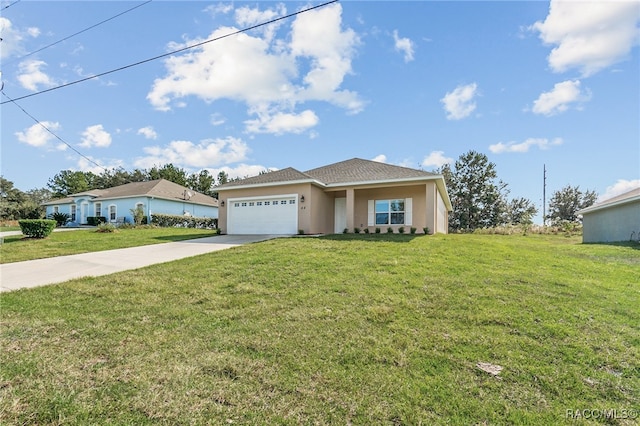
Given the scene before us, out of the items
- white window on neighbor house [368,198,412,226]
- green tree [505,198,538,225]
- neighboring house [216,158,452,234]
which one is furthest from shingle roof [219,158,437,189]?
green tree [505,198,538,225]

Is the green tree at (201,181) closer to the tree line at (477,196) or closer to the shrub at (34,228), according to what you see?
the shrub at (34,228)

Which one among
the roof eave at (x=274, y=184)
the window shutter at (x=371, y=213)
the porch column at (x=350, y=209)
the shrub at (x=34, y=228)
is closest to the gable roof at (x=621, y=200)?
the window shutter at (x=371, y=213)

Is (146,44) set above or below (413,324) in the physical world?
above

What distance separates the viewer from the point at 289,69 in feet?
42.2

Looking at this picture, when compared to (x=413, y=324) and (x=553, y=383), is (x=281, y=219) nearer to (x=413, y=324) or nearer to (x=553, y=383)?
(x=413, y=324)

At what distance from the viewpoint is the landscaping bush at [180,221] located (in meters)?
24.6

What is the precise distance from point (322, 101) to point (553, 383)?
1550 cm

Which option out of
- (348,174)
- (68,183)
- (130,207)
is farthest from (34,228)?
(68,183)

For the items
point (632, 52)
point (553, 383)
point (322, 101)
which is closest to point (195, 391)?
point (553, 383)

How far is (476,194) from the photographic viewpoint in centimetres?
3531

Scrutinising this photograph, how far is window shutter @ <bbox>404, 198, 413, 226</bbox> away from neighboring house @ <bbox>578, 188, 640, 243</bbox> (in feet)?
32.1

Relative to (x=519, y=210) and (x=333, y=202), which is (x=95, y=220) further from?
(x=519, y=210)

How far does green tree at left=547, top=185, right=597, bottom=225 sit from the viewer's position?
38875 mm

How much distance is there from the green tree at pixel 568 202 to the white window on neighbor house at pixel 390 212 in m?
33.6
